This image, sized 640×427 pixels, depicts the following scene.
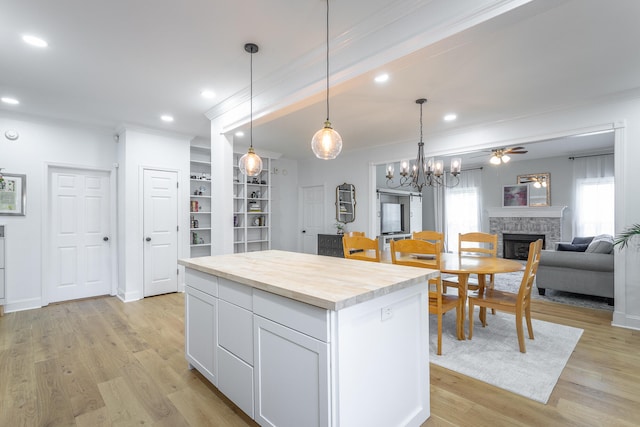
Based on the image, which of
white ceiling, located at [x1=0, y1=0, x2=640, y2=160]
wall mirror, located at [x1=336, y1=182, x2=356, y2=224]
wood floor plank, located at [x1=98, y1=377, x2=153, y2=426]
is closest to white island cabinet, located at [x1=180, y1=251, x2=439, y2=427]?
wood floor plank, located at [x1=98, y1=377, x2=153, y2=426]

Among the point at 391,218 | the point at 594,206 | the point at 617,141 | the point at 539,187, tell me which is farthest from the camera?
the point at 391,218

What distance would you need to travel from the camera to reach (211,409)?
76.8 inches

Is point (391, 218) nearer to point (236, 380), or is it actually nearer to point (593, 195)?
point (593, 195)

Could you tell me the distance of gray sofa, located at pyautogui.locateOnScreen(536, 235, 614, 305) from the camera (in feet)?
12.6

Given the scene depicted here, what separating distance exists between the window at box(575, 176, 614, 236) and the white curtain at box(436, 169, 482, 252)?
202cm

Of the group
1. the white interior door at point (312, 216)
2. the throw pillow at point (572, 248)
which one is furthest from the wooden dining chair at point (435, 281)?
the white interior door at point (312, 216)

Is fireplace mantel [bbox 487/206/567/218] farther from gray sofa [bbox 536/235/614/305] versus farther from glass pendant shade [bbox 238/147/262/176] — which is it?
glass pendant shade [bbox 238/147/262/176]

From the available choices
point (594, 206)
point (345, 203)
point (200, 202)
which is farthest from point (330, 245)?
point (594, 206)

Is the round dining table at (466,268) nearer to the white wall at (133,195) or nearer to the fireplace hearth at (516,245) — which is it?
the white wall at (133,195)

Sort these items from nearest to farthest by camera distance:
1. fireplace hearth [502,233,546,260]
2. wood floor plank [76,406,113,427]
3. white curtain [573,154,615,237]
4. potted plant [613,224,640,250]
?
wood floor plank [76,406,113,427] < potted plant [613,224,640,250] < white curtain [573,154,615,237] < fireplace hearth [502,233,546,260]

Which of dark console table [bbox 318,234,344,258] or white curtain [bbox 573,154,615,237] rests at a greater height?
white curtain [bbox 573,154,615,237]

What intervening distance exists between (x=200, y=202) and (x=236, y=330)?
13.7 ft

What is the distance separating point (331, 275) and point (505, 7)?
168 centimetres

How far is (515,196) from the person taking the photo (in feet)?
25.0
